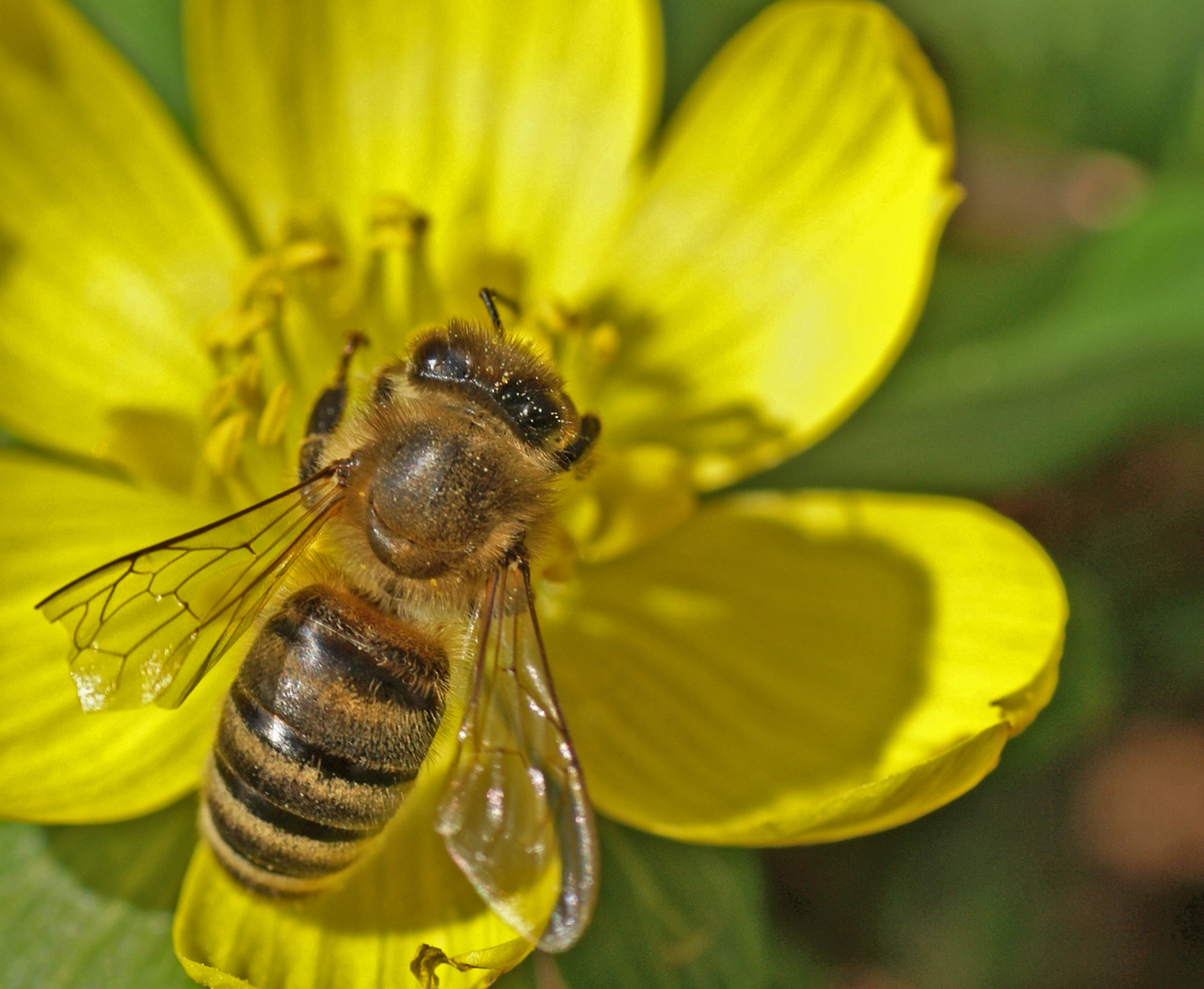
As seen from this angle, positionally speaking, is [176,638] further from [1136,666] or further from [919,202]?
[1136,666]

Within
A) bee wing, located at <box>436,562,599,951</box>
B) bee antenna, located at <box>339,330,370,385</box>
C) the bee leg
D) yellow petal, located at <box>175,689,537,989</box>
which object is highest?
bee antenna, located at <box>339,330,370,385</box>

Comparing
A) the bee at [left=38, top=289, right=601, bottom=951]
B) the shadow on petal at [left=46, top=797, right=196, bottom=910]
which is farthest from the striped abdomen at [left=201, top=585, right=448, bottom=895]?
the shadow on petal at [left=46, top=797, right=196, bottom=910]

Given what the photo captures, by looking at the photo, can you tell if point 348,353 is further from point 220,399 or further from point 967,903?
point 967,903

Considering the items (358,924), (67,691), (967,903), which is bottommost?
(967,903)

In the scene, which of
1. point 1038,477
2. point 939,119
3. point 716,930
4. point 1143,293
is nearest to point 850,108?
point 939,119

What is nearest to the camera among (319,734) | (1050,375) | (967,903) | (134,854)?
(319,734)

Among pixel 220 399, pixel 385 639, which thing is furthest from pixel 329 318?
pixel 385 639

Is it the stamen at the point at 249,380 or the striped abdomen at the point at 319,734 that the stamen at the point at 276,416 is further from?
the striped abdomen at the point at 319,734

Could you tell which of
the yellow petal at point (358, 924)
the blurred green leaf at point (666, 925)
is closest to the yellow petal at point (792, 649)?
the blurred green leaf at point (666, 925)

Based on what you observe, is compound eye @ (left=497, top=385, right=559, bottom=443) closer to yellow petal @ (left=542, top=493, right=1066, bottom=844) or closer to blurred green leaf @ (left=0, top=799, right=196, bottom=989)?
yellow petal @ (left=542, top=493, right=1066, bottom=844)
